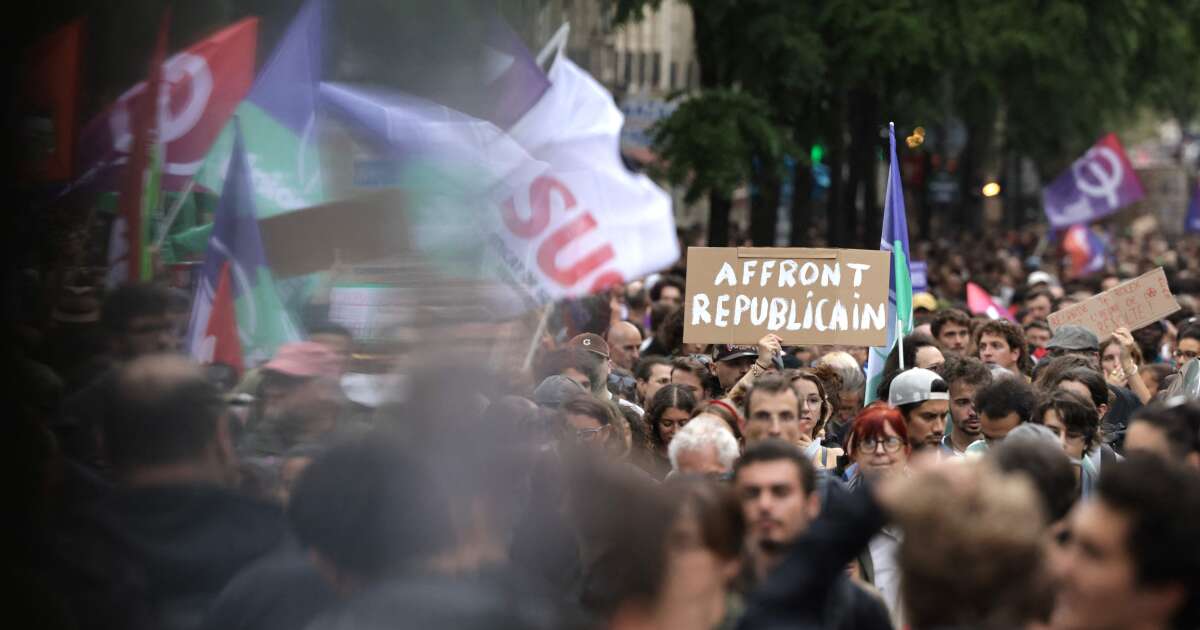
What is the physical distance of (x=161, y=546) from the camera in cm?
480

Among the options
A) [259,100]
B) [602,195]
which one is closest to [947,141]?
[602,195]

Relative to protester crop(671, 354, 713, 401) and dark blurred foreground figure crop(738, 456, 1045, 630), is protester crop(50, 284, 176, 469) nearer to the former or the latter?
dark blurred foreground figure crop(738, 456, 1045, 630)

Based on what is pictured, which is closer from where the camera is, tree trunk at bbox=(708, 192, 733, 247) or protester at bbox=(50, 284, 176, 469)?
protester at bbox=(50, 284, 176, 469)

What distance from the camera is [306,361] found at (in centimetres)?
498

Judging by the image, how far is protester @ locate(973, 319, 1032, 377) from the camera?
1100cm

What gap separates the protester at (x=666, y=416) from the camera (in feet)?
26.8

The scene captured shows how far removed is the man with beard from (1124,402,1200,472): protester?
2.40 metres

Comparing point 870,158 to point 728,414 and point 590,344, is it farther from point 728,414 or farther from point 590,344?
point 728,414

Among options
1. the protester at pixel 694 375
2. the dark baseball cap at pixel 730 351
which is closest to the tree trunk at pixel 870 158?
the dark baseball cap at pixel 730 351

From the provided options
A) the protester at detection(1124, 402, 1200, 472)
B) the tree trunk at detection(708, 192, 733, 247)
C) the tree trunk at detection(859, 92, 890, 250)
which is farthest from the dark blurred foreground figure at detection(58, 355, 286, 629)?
the tree trunk at detection(859, 92, 890, 250)

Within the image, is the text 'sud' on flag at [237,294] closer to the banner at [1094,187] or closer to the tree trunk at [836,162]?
the tree trunk at [836,162]

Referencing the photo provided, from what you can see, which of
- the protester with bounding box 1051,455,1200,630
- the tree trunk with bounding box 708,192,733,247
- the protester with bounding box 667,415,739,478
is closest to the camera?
the protester with bounding box 1051,455,1200,630

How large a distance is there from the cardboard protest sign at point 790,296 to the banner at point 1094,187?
1719 centimetres

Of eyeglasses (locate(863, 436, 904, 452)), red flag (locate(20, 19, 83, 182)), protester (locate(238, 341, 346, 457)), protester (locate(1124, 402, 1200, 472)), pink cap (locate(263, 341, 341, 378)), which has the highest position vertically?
red flag (locate(20, 19, 83, 182))
